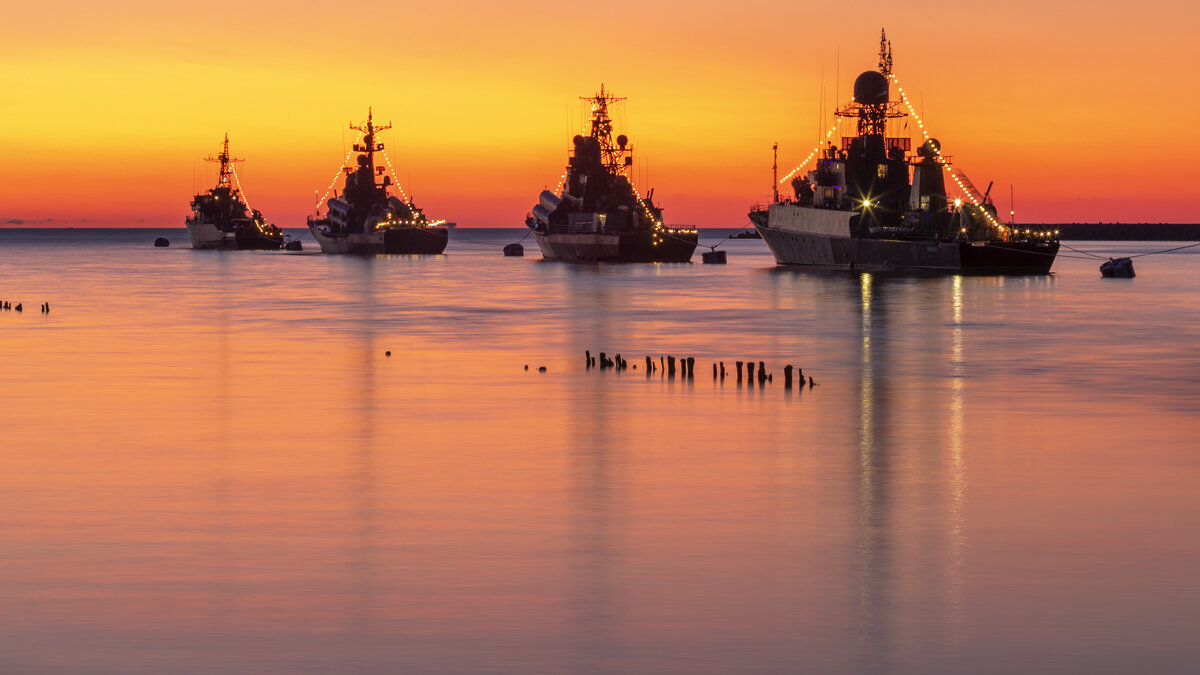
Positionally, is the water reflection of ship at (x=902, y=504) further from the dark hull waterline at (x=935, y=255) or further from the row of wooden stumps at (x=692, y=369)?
the dark hull waterline at (x=935, y=255)

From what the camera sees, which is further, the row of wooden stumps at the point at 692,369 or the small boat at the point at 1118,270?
the small boat at the point at 1118,270

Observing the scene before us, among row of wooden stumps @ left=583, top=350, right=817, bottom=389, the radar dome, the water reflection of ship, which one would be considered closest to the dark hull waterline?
the radar dome

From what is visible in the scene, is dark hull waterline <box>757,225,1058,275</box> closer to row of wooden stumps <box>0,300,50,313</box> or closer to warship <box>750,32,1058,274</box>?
warship <box>750,32,1058,274</box>

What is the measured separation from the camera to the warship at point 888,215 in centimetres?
12606

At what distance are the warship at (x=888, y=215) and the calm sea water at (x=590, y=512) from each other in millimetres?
71470

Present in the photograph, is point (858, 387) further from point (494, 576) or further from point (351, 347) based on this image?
point (494, 576)

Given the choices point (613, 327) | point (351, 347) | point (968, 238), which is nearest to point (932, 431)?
point (351, 347)

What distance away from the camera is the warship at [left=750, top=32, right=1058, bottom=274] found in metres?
126

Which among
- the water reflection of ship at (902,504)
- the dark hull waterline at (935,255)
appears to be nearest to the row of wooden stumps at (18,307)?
the water reflection of ship at (902,504)

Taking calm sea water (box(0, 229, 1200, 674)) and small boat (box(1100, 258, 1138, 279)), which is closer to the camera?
calm sea water (box(0, 229, 1200, 674))

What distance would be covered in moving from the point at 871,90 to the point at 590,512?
121196 millimetres

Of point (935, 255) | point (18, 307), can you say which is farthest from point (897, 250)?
point (18, 307)

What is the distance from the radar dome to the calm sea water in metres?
85.7

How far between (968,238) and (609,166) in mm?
53071
